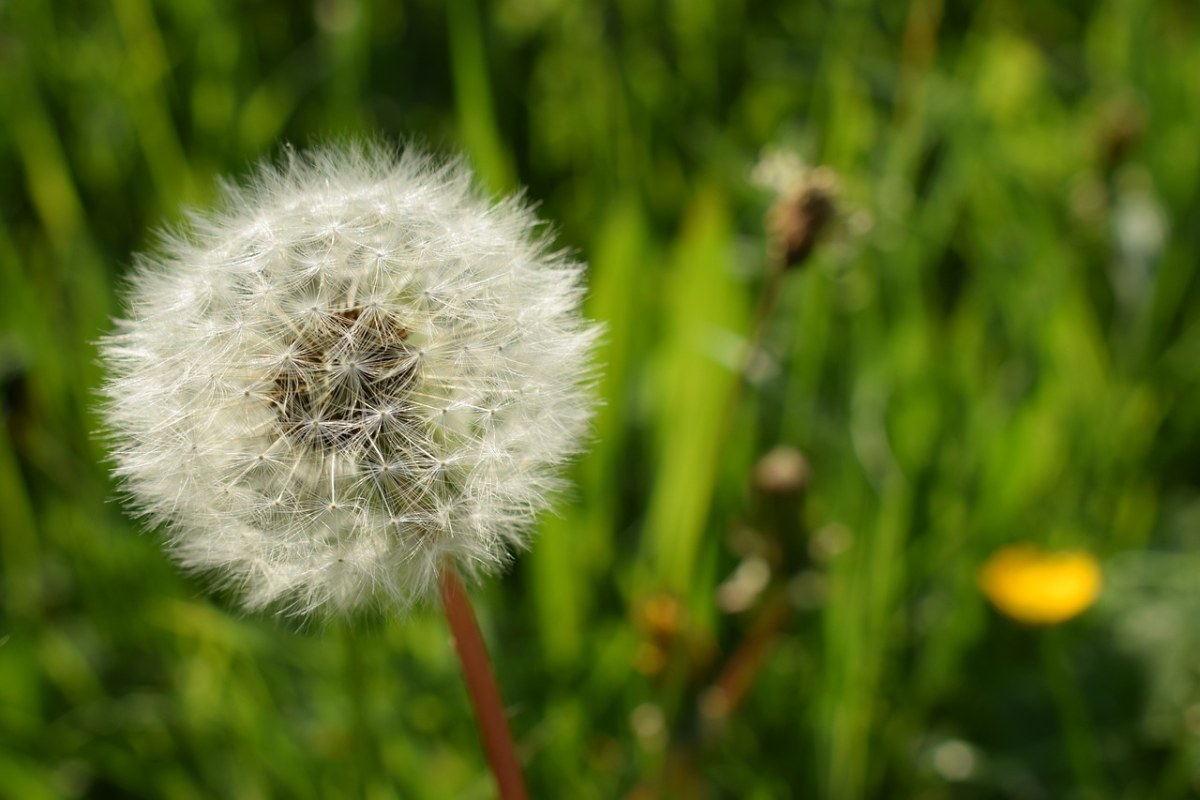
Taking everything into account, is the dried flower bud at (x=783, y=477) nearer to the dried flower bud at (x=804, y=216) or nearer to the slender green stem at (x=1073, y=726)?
the dried flower bud at (x=804, y=216)

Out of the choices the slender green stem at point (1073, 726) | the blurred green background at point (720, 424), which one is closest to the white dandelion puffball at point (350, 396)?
the blurred green background at point (720, 424)

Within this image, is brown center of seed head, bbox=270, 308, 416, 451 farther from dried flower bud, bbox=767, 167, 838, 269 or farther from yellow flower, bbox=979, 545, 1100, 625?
yellow flower, bbox=979, 545, 1100, 625

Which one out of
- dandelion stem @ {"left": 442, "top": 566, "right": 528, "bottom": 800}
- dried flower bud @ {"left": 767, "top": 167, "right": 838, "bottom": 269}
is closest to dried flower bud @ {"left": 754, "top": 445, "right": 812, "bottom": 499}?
dried flower bud @ {"left": 767, "top": 167, "right": 838, "bottom": 269}

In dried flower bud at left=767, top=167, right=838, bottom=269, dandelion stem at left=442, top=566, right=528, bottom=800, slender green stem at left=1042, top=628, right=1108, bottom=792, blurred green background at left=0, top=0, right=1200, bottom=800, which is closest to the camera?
dandelion stem at left=442, top=566, right=528, bottom=800

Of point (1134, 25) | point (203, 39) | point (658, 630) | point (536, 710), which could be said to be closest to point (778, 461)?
point (658, 630)

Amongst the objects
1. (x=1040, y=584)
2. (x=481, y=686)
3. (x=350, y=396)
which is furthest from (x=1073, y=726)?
(x=350, y=396)

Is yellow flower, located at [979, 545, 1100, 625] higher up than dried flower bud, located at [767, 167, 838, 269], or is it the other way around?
dried flower bud, located at [767, 167, 838, 269]
